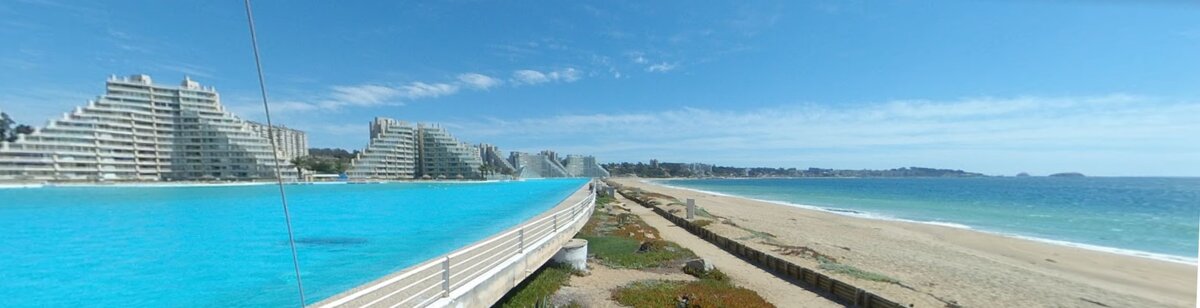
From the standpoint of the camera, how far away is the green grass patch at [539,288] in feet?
33.9

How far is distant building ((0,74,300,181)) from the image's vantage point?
73250 millimetres

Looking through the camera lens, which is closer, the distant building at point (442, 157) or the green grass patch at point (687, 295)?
the green grass patch at point (687, 295)

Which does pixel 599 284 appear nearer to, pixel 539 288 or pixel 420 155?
pixel 539 288

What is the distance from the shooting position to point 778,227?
30.5 metres

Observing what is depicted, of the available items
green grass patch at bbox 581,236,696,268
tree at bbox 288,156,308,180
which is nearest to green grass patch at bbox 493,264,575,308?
green grass patch at bbox 581,236,696,268

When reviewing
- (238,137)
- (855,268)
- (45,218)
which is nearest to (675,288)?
(855,268)

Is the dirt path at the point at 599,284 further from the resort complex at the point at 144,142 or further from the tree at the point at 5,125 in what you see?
the tree at the point at 5,125

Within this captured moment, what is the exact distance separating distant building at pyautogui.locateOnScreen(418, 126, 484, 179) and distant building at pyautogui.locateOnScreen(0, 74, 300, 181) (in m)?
44.7

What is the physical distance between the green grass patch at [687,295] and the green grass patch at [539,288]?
5.59 ft

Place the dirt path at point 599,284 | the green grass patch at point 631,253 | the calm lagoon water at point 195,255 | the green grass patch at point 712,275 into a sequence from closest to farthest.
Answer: the dirt path at point 599,284 < the green grass patch at point 712,275 < the calm lagoon water at point 195,255 < the green grass patch at point 631,253

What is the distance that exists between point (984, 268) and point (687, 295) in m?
14.7

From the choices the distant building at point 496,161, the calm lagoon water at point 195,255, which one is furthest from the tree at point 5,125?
the distant building at point 496,161

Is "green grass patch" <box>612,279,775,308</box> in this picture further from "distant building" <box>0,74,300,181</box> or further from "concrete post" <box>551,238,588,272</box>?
"distant building" <box>0,74,300,181</box>

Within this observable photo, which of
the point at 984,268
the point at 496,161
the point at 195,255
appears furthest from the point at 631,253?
the point at 496,161
